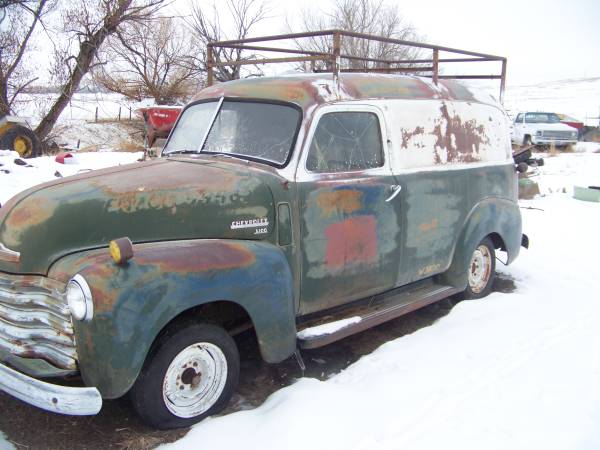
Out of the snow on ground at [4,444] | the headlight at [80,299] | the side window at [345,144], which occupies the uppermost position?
the side window at [345,144]

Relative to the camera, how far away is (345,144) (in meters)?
3.97

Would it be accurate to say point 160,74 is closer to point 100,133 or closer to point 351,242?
point 100,133

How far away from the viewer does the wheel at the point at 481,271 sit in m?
5.32

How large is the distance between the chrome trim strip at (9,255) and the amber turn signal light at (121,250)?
0.58 metres

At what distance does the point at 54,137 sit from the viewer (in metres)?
19.6

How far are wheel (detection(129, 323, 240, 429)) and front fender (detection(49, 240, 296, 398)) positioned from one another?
0.55 ft

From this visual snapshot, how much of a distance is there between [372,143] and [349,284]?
3.67 ft

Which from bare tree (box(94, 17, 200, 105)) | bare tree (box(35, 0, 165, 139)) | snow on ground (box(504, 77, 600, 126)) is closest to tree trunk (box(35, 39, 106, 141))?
bare tree (box(35, 0, 165, 139))

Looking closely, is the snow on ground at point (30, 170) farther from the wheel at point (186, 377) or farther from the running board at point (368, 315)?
the wheel at point (186, 377)

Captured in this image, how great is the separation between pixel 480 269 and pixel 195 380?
3.42m

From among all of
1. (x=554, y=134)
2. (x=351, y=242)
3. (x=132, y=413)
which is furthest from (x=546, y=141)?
(x=132, y=413)

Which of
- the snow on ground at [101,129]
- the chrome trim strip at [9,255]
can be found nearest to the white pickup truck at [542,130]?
the snow on ground at [101,129]

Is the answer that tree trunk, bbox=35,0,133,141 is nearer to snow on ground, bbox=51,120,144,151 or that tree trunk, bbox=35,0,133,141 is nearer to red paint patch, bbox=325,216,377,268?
snow on ground, bbox=51,120,144,151

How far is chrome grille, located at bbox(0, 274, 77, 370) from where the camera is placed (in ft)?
8.95
